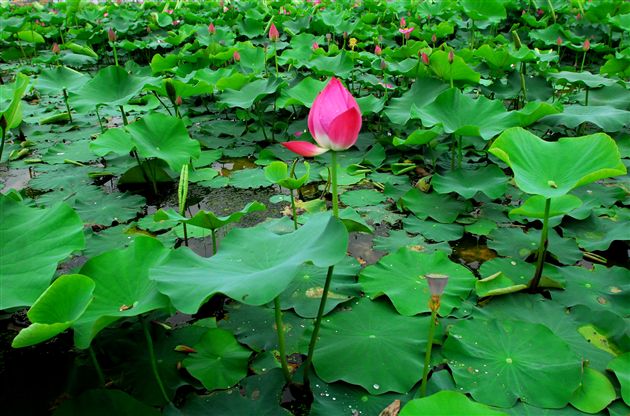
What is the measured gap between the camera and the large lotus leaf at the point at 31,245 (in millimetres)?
1031

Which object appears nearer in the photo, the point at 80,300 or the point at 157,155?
the point at 80,300

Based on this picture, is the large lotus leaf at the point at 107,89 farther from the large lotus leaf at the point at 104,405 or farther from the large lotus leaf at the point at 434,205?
the large lotus leaf at the point at 104,405

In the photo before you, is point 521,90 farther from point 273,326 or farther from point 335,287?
point 273,326

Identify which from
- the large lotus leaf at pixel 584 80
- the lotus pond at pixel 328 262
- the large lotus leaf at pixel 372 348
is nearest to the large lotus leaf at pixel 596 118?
the lotus pond at pixel 328 262

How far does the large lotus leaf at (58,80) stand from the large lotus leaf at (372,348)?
96.8 inches

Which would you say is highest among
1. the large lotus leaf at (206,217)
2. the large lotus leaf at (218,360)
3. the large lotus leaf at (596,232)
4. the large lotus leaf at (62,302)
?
the large lotus leaf at (62,302)

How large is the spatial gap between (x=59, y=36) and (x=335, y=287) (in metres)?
5.95

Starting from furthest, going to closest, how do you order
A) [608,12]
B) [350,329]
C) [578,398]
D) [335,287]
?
[608,12] → [335,287] → [350,329] → [578,398]

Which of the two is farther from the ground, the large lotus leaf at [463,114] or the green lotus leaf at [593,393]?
the large lotus leaf at [463,114]

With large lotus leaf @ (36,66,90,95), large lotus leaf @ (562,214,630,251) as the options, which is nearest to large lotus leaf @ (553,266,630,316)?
large lotus leaf @ (562,214,630,251)

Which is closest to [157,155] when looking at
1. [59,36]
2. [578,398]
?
[578,398]

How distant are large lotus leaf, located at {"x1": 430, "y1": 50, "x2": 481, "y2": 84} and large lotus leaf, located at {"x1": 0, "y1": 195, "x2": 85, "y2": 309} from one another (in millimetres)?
1954

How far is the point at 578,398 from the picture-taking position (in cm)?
108

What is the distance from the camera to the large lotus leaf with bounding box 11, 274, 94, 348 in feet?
3.03
